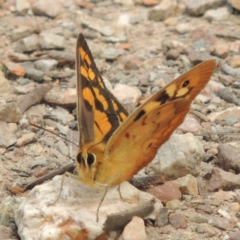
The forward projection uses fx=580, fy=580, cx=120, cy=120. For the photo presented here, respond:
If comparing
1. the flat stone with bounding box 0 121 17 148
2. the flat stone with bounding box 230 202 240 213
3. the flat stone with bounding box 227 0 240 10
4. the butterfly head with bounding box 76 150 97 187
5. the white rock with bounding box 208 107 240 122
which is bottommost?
the white rock with bounding box 208 107 240 122

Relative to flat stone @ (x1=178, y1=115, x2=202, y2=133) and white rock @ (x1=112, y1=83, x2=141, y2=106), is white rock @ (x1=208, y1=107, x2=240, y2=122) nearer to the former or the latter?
flat stone @ (x1=178, y1=115, x2=202, y2=133)

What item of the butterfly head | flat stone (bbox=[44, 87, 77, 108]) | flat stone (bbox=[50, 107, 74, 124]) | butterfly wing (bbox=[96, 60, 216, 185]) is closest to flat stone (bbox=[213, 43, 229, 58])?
flat stone (bbox=[44, 87, 77, 108])

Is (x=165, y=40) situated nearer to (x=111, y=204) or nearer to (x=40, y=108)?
(x=40, y=108)

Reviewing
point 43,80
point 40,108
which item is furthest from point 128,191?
point 43,80

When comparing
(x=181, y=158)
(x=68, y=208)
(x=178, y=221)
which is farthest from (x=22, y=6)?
(x=178, y=221)

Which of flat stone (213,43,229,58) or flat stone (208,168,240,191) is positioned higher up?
flat stone (208,168,240,191)

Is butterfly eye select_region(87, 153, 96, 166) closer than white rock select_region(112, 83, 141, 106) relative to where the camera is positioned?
Yes
